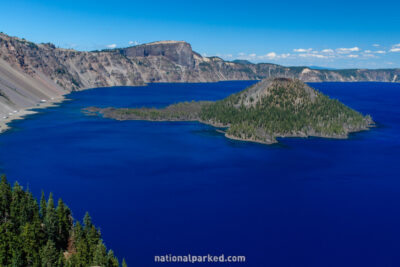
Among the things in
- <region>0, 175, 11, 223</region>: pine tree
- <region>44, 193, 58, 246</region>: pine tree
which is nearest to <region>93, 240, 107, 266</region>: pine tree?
<region>44, 193, 58, 246</region>: pine tree

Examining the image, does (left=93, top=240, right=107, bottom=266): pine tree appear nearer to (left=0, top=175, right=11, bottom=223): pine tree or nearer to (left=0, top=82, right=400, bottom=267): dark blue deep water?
(left=0, top=82, right=400, bottom=267): dark blue deep water

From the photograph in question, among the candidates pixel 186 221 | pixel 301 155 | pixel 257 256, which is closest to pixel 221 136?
pixel 301 155

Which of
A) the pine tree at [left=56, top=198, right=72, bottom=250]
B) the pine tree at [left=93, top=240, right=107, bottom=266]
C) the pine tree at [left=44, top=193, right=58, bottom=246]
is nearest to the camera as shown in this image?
the pine tree at [left=93, top=240, right=107, bottom=266]

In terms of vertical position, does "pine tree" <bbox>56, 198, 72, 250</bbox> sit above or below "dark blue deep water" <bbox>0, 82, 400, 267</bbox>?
above

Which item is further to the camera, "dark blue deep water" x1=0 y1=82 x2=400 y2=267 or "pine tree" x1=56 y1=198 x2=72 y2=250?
"dark blue deep water" x1=0 y1=82 x2=400 y2=267

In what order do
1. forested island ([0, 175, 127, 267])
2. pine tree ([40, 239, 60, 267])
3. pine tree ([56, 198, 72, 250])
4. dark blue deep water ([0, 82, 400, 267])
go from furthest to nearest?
dark blue deep water ([0, 82, 400, 267]) < pine tree ([56, 198, 72, 250]) < forested island ([0, 175, 127, 267]) < pine tree ([40, 239, 60, 267])

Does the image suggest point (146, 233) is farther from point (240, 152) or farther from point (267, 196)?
point (240, 152)

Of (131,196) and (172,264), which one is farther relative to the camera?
(131,196)

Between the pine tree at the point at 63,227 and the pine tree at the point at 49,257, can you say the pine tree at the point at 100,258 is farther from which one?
the pine tree at the point at 63,227
